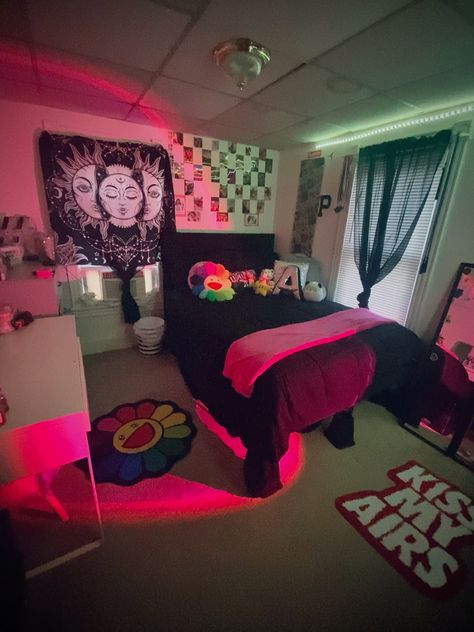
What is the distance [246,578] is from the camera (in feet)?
4.40

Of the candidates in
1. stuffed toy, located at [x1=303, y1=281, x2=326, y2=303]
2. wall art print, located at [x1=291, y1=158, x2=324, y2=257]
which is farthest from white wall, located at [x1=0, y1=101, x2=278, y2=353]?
stuffed toy, located at [x1=303, y1=281, x2=326, y2=303]

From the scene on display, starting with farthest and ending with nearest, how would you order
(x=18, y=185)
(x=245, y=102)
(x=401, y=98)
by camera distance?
(x=18, y=185)
(x=245, y=102)
(x=401, y=98)

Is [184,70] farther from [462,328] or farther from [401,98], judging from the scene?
[462,328]

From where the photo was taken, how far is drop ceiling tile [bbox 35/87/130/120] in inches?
86.8

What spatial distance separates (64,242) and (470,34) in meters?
3.26

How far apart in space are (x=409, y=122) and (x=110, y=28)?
2.34 metres

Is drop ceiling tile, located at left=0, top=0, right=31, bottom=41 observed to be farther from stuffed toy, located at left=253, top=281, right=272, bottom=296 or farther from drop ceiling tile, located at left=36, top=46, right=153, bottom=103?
stuffed toy, located at left=253, top=281, right=272, bottom=296

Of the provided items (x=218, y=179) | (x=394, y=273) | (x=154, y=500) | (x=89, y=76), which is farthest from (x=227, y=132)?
(x=154, y=500)

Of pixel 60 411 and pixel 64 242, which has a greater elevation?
pixel 64 242

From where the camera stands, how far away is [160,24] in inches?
51.4

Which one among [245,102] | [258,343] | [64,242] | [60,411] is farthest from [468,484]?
[64,242]

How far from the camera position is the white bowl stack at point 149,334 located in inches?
128

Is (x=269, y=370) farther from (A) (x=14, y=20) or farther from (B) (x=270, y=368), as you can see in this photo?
(A) (x=14, y=20)

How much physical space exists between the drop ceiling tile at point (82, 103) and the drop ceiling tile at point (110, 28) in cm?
79
